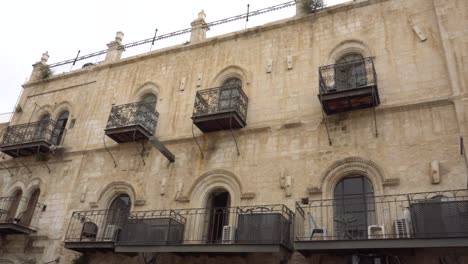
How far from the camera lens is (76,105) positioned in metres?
18.8

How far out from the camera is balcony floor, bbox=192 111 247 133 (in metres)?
13.4

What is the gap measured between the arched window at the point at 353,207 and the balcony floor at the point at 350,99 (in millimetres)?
2105

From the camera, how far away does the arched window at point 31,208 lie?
1656 centimetres

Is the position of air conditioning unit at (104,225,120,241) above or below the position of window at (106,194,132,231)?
below

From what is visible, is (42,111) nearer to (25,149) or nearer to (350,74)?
(25,149)

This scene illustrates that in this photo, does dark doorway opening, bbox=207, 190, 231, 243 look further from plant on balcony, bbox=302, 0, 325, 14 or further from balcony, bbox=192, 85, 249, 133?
plant on balcony, bbox=302, 0, 325, 14

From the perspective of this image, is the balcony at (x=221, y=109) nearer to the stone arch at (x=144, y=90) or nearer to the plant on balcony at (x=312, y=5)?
the stone arch at (x=144, y=90)

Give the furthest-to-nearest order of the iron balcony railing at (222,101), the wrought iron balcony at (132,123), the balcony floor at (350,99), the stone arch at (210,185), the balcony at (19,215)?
the balcony at (19,215), the wrought iron balcony at (132,123), the iron balcony railing at (222,101), the stone arch at (210,185), the balcony floor at (350,99)

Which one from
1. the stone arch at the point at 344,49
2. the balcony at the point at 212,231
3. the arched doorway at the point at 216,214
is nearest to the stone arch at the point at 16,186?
the balcony at the point at 212,231

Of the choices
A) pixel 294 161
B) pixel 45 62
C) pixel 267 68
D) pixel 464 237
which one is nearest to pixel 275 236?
pixel 294 161

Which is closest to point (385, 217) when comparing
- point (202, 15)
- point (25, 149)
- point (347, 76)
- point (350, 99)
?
point (350, 99)

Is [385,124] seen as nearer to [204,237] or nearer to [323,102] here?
[323,102]

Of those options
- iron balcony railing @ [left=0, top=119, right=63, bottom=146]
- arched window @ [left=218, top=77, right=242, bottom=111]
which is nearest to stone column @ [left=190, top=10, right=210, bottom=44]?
arched window @ [left=218, top=77, right=242, bottom=111]

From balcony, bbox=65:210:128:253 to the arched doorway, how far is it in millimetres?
3041
